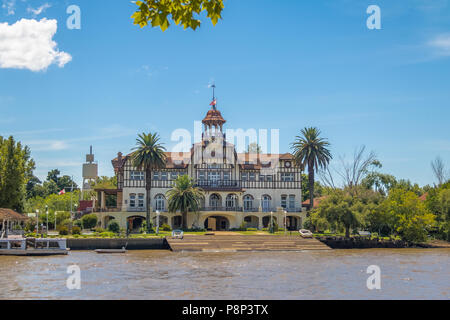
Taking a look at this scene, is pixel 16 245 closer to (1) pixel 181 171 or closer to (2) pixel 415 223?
(1) pixel 181 171

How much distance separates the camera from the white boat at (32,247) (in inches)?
1925

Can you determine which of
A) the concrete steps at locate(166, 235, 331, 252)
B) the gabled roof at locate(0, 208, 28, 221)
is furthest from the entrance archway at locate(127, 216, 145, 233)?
the concrete steps at locate(166, 235, 331, 252)

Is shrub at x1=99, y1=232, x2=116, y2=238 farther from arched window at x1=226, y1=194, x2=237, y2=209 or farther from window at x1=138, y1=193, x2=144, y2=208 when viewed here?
arched window at x1=226, y1=194, x2=237, y2=209

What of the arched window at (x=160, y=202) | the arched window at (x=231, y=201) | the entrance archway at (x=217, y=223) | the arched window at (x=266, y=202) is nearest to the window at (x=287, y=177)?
the arched window at (x=266, y=202)

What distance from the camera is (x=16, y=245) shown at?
50.1 m

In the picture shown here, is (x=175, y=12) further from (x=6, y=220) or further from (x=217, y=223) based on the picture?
(x=217, y=223)

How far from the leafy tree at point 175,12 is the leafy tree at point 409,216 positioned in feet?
194

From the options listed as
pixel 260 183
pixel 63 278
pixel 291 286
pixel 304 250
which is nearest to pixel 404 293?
pixel 291 286

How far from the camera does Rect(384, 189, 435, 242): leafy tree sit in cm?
6088

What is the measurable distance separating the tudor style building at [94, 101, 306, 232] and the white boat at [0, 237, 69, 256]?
21.6 meters

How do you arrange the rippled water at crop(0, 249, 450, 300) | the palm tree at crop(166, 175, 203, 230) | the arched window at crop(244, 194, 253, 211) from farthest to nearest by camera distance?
the arched window at crop(244, 194, 253, 211), the palm tree at crop(166, 175, 203, 230), the rippled water at crop(0, 249, 450, 300)

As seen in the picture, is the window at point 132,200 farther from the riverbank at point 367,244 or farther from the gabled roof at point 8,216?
the riverbank at point 367,244

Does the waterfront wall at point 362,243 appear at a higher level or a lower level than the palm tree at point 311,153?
lower

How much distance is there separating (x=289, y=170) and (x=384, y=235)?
17822 mm
